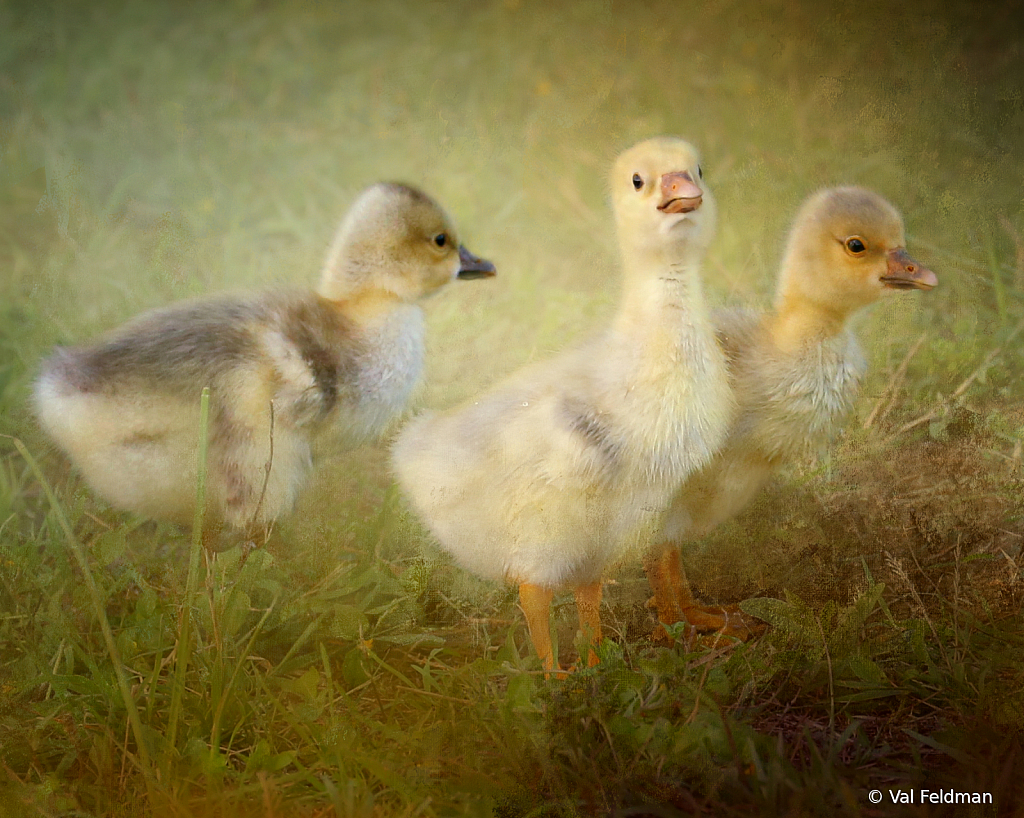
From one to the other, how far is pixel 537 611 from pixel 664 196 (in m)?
0.48

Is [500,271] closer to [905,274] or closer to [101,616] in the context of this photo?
[905,274]

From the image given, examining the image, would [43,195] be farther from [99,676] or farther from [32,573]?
[99,676]

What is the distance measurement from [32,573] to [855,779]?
37.5 inches

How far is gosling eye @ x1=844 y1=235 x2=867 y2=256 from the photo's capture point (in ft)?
A: 4.18

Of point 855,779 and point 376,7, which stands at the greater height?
point 376,7

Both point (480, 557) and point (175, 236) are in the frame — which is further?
point (175, 236)

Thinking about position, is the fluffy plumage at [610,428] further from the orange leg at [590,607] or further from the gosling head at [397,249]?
the gosling head at [397,249]

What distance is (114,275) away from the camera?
135cm

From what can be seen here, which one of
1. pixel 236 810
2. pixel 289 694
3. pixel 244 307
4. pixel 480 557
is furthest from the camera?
pixel 244 307

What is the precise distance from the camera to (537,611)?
1.21 meters

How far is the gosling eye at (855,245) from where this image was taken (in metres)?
1.28

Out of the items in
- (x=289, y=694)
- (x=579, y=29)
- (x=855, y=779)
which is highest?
(x=579, y=29)

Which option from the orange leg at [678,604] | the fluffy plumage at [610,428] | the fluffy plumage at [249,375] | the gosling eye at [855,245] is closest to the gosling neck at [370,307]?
the fluffy plumage at [249,375]

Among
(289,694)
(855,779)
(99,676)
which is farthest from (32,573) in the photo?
(855,779)
